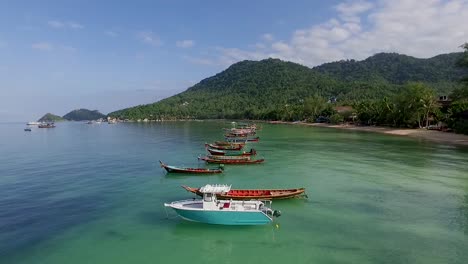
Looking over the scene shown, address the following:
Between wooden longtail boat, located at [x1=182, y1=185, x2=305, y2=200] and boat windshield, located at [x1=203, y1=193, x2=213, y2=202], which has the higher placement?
boat windshield, located at [x1=203, y1=193, x2=213, y2=202]

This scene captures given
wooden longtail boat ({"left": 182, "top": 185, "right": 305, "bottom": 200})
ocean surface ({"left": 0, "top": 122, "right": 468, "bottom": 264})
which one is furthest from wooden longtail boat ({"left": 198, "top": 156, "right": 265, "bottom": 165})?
wooden longtail boat ({"left": 182, "top": 185, "right": 305, "bottom": 200})

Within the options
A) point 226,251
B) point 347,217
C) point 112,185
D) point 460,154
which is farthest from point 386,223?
point 460,154

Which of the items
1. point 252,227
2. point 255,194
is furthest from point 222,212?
point 255,194

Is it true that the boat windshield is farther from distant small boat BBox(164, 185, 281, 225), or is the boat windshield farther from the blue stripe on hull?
the blue stripe on hull

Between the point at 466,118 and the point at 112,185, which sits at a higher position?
the point at 466,118

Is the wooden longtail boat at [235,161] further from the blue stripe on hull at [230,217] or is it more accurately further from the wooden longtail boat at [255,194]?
the blue stripe on hull at [230,217]

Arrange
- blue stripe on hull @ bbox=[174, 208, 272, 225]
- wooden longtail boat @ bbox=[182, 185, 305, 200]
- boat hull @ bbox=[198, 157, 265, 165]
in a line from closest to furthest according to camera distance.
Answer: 1. blue stripe on hull @ bbox=[174, 208, 272, 225]
2. wooden longtail boat @ bbox=[182, 185, 305, 200]
3. boat hull @ bbox=[198, 157, 265, 165]

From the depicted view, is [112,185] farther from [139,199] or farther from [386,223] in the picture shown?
[386,223]
